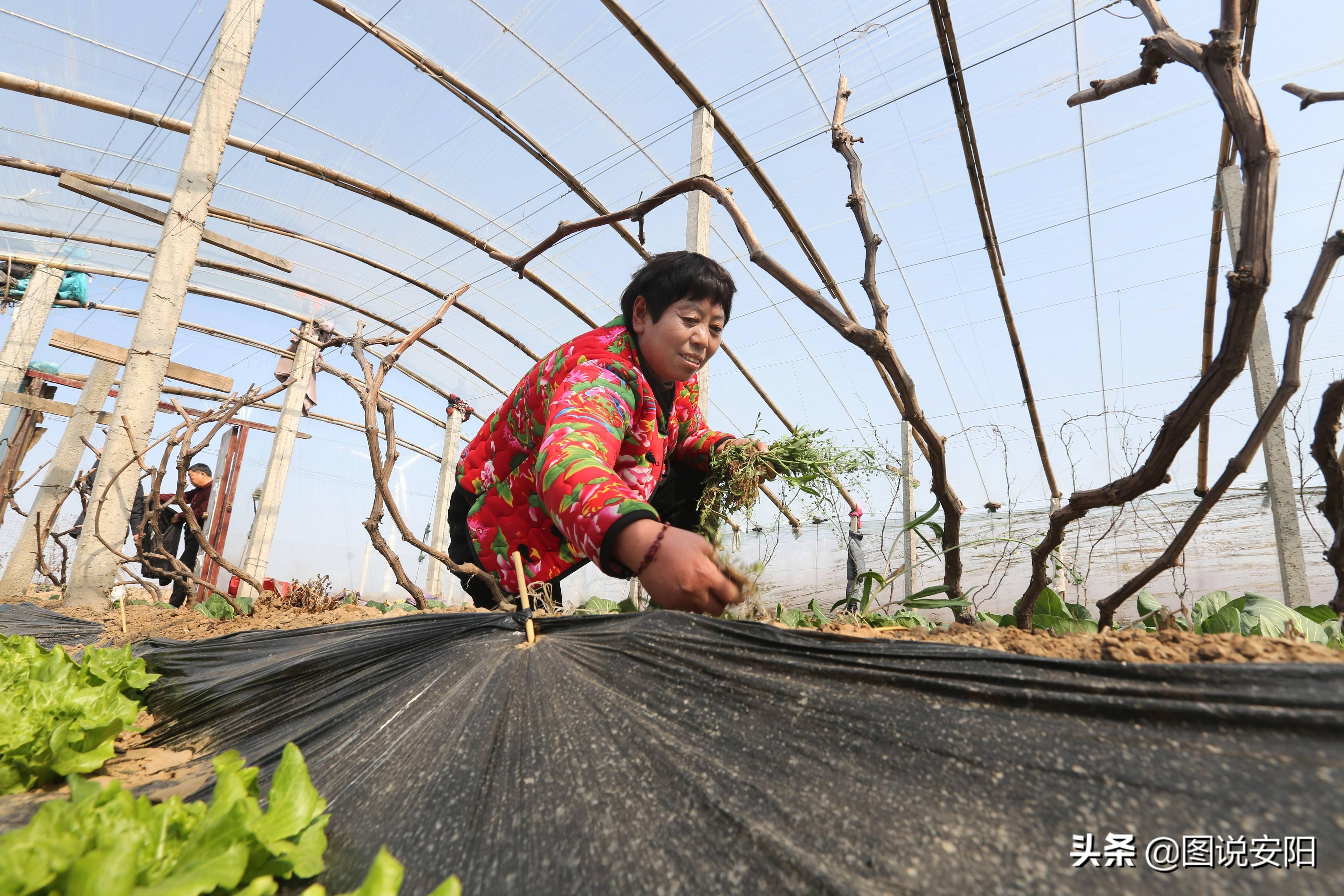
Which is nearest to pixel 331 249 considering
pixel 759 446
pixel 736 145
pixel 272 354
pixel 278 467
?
pixel 278 467

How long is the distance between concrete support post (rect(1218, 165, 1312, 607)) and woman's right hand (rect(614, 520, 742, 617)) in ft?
13.9

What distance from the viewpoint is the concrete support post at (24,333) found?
826cm

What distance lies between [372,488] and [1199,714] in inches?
707

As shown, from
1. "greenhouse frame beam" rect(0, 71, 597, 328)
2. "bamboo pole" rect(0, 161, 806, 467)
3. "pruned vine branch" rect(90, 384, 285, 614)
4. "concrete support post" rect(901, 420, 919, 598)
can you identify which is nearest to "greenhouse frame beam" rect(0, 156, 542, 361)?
"bamboo pole" rect(0, 161, 806, 467)

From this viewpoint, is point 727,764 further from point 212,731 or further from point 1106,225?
point 1106,225

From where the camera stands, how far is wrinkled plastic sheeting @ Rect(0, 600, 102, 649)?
3.35m

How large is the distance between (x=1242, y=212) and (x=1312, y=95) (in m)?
0.79

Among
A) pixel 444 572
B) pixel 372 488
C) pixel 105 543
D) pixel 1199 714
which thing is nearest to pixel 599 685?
pixel 1199 714

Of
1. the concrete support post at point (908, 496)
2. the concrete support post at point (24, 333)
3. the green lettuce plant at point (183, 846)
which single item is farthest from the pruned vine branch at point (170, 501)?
the concrete support post at point (908, 496)

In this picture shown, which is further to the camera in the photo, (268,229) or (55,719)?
(268,229)

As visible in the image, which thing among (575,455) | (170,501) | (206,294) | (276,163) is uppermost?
(276,163)

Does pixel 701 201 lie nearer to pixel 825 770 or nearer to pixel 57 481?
pixel 825 770

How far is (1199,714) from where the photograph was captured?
1.94 feet

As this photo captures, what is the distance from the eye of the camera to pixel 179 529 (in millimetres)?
7250
